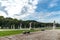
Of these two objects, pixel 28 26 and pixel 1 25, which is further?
pixel 28 26

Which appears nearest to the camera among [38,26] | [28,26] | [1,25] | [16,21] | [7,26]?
[1,25]

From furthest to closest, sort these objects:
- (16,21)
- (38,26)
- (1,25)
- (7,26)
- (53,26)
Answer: (53,26) < (38,26) < (16,21) < (7,26) < (1,25)

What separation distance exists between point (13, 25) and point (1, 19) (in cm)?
462

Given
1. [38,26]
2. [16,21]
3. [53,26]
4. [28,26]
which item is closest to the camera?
[16,21]

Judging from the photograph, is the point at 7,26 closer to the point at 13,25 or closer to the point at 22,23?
the point at 13,25

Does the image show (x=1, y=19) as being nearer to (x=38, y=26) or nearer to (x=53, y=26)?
(x=38, y=26)

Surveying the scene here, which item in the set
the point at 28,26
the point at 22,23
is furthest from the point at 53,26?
the point at 22,23

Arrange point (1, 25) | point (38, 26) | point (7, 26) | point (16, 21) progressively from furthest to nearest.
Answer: point (38, 26) → point (16, 21) → point (7, 26) → point (1, 25)

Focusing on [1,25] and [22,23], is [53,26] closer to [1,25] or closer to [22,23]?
[22,23]

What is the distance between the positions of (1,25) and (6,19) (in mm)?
7260

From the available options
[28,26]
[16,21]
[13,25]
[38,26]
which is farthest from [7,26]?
[38,26]

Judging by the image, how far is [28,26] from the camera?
68625 mm

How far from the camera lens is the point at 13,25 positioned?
56250 millimetres

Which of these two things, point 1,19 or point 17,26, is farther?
point 17,26
